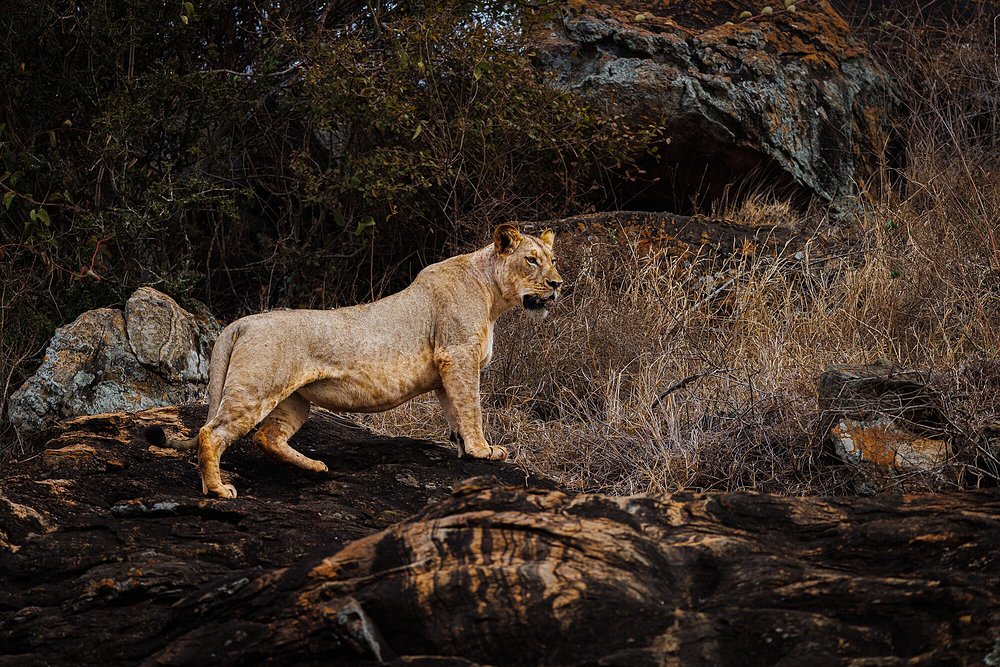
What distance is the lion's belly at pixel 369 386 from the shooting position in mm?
6707

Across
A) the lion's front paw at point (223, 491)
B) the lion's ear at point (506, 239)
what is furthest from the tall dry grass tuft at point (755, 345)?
the lion's front paw at point (223, 491)

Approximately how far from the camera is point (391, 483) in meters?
6.58

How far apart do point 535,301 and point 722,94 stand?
592cm

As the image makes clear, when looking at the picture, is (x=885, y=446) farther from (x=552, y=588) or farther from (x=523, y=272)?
(x=552, y=588)

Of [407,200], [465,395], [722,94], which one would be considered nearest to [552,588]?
[465,395]

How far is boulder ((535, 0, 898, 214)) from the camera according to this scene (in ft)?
40.2

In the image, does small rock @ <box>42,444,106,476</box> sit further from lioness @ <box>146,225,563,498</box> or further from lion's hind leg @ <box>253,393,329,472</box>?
lion's hind leg @ <box>253,393,329,472</box>

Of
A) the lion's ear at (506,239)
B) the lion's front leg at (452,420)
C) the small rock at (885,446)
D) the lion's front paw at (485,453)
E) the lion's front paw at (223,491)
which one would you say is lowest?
the small rock at (885,446)

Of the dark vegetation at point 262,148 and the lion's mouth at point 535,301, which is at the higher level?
the dark vegetation at point 262,148

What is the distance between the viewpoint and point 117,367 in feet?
29.0

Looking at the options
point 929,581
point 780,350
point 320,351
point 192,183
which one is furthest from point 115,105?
point 929,581

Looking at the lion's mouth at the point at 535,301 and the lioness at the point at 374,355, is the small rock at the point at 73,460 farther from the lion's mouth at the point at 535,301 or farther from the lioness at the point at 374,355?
the lion's mouth at the point at 535,301

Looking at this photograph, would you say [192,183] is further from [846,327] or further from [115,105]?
[846,327]

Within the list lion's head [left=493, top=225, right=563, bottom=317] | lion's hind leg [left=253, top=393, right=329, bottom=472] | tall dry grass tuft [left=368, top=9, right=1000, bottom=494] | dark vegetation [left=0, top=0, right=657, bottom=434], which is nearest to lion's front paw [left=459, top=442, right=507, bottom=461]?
tall dry grass tuft [left=368, top=9, right=1000, bottom=494]
